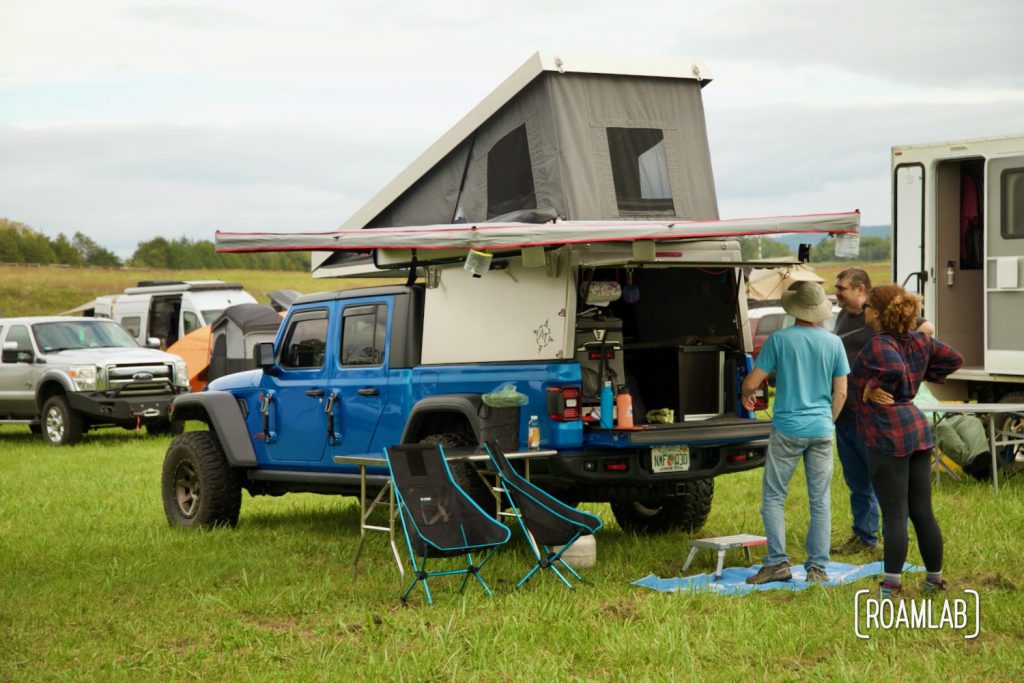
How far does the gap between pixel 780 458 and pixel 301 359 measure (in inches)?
153

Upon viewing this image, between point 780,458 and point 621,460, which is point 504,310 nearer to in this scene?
point 621,460

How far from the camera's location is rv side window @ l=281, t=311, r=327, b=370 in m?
9.52

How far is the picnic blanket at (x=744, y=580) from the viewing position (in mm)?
7195

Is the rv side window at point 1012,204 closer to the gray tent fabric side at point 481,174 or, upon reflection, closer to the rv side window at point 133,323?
the gray tent fabric side at point 481,174

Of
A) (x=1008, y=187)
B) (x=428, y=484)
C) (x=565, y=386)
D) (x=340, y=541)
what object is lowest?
(x=340, y=541)

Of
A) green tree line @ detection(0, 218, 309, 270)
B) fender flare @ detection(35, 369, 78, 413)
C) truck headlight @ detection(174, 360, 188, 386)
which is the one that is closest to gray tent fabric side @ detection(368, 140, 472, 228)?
truck headlight @ detection(174, 360, 188, 386)

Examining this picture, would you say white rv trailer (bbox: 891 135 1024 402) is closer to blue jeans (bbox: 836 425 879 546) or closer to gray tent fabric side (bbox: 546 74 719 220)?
gray tent fabric side (bbox: 546 74 719 220)

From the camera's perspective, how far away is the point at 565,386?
7.70 metres

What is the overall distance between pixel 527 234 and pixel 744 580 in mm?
2330

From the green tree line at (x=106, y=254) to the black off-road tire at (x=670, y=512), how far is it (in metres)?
39.7

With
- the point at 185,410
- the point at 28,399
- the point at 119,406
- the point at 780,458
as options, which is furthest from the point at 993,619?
the point at 28,399

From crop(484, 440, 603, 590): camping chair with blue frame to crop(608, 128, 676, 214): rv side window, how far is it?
2.66 m

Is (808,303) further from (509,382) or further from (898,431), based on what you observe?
(509,382)

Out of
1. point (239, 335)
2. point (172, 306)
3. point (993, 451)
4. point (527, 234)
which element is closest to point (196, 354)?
point (239, 335)
